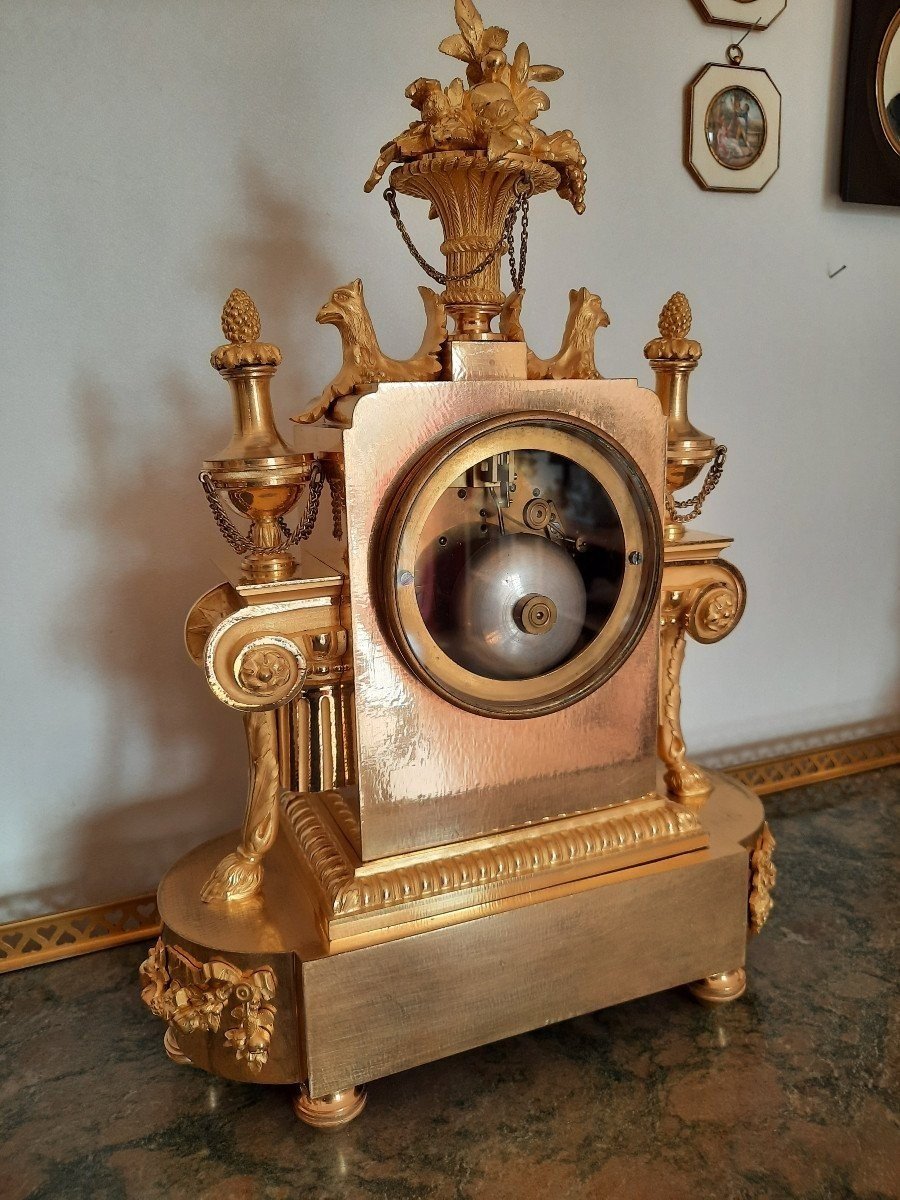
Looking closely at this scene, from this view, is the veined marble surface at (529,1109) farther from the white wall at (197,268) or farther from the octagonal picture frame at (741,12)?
the octagonal picture frame at (741,12)

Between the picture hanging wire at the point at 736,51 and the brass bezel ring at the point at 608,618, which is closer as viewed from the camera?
the brass bezel ring at the point at 608,618

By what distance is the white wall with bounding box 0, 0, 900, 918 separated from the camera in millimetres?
1271

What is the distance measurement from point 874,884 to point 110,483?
1.43 m

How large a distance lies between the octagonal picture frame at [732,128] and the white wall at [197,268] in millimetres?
27

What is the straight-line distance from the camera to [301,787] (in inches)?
43.8

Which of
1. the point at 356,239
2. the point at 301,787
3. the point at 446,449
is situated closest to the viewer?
the point at 446,449

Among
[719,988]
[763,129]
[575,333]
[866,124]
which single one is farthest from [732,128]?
[719,988]

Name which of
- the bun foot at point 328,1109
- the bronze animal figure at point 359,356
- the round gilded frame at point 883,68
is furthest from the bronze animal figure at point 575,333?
the round gilded frame at point 883,68

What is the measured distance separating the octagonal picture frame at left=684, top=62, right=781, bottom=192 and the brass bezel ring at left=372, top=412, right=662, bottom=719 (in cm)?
85

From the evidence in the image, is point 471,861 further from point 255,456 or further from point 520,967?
point 255,456

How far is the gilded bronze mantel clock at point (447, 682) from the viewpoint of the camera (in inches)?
40.0

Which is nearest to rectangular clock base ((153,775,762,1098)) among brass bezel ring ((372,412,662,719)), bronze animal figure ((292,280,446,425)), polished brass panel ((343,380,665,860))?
polished brass panel ((343,380,665,860))

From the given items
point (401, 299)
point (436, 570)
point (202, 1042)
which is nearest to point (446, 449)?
point (436, 570)

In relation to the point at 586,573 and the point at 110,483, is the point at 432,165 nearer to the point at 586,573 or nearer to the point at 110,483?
the point at 586,573
